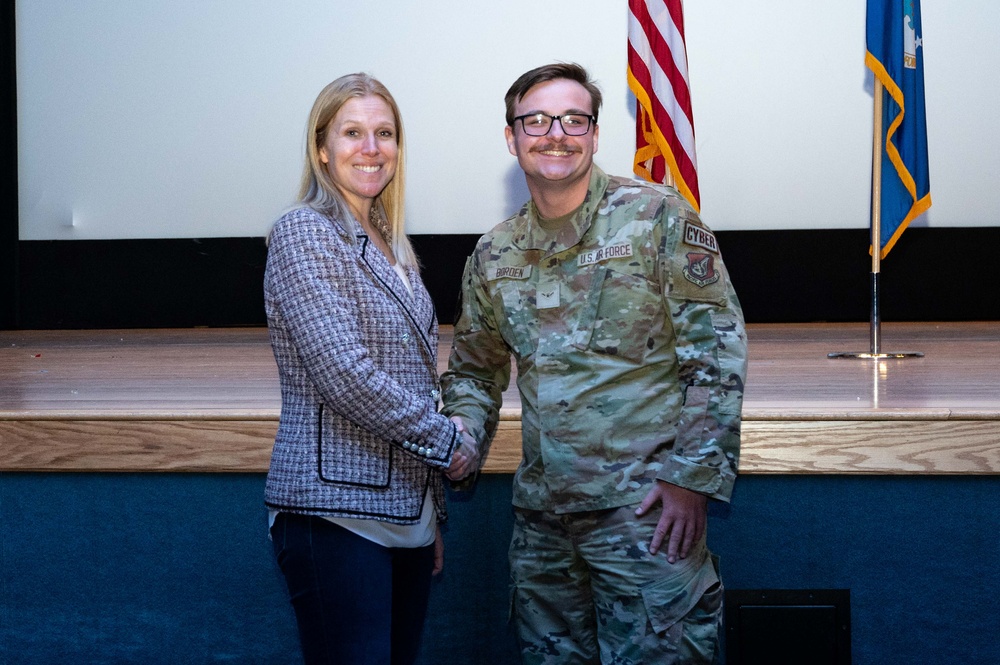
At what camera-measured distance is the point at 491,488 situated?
215 centimetres

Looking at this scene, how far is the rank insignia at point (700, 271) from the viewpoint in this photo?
152 cm

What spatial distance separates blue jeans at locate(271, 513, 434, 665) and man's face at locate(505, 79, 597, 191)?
61cm

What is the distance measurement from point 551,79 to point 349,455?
643mm

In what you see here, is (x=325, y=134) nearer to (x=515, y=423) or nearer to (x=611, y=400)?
(x=611, y=400)

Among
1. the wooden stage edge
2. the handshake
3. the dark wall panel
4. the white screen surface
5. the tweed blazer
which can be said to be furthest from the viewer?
the dark wall panel

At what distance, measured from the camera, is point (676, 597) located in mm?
1506

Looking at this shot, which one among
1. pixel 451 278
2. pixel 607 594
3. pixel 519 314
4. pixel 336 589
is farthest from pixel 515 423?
pixel 451 278

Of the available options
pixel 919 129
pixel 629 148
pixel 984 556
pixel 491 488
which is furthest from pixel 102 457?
pixel 629 148

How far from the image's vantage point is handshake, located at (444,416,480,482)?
1554 millimetres

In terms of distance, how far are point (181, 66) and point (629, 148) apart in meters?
2.41

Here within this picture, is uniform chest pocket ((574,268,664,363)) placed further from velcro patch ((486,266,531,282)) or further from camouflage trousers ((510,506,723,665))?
camouflage trousers ((510,506,723,665))

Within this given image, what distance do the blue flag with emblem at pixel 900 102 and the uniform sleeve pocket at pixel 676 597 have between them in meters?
2.60

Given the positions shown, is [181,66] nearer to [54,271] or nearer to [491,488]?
[54,271]

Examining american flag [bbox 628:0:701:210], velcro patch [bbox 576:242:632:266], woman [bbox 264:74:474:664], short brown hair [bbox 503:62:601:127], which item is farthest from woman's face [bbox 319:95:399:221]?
american flag [bbox 628:0:701:210]
